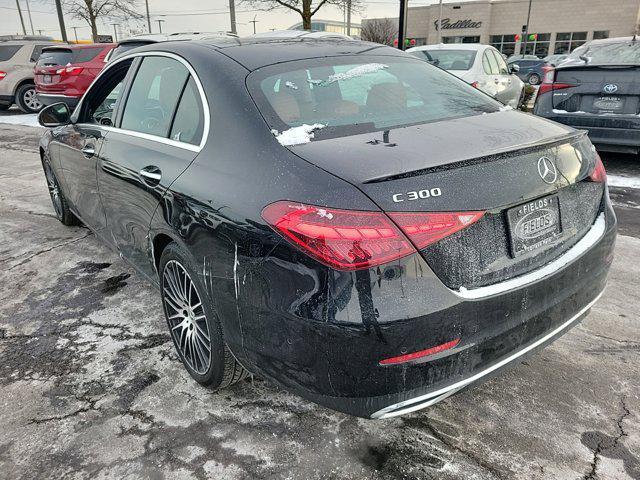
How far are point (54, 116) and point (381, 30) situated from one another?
49.3m

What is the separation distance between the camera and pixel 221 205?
78.8 inches

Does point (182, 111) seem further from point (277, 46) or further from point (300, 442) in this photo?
point (300, 442)

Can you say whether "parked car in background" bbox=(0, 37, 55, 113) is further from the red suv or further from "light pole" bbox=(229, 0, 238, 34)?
"light pole" bbox=(229, 0, 238, 34)

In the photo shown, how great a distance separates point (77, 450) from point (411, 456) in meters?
1.44

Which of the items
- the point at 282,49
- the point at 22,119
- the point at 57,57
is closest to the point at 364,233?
the point at 282,49

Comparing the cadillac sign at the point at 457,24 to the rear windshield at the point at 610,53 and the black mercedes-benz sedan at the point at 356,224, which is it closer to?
the rear windshield at the point at 610,53

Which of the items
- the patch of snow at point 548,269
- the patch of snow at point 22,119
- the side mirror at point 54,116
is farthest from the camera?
the patch of snow at point 22,119

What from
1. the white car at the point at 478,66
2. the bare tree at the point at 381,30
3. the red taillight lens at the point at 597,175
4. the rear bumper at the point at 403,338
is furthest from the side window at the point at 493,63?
the bare tree at the point at 381,30

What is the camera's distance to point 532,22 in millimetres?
52438

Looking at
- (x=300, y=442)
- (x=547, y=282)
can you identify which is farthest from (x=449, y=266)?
(x=300, y=442)

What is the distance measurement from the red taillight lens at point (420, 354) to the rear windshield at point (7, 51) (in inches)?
629

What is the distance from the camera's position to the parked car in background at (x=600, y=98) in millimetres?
5637

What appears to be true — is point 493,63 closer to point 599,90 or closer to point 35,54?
point 599,90

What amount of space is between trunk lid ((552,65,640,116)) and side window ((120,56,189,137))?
16.6 feet
